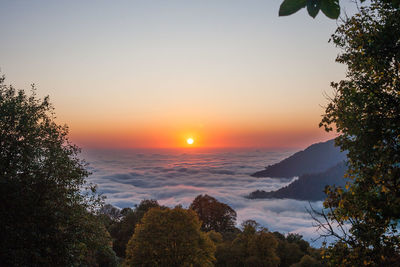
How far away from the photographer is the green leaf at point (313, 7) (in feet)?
6.05

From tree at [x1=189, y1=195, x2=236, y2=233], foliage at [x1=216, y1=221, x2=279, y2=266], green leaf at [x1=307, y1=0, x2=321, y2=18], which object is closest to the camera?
green leaf at [x1=307, y1=0, x2=321, y2=18]

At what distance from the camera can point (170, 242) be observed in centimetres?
3114

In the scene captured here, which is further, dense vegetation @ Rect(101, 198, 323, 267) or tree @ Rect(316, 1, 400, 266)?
dense vegetation @ Rect(101, 198, 323, 267)

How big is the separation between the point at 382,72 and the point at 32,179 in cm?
1742

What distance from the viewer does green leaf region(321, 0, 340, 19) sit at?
1.87 metres

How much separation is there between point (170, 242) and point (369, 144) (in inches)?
1117

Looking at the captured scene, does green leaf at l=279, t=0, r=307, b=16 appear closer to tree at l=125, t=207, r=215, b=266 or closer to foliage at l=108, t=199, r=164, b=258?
tree at l=125, t=207, r=215, b=266

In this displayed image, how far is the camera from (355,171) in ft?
26.8

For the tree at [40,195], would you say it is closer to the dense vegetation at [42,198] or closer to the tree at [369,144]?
the dense vegetation at [42,198]

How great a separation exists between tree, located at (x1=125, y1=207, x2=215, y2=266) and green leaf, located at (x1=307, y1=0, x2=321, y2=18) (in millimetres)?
32068

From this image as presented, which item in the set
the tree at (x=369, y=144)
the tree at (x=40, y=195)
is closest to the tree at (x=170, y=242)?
the tree at (x=40, y=195)

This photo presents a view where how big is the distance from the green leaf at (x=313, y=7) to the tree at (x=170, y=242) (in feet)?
105

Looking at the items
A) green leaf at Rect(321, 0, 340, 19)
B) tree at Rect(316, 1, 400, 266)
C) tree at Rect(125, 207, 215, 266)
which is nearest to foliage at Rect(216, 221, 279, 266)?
tree at Rect(125, 207, 215, 266)

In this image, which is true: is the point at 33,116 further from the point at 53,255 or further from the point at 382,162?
the point at 382,162
